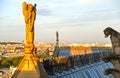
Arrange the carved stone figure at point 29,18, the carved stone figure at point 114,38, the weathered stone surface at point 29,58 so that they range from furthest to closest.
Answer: the carved stone figure at point 29,18, the weathered stone surface at point 29,58, the carved stone figure at point 114,38

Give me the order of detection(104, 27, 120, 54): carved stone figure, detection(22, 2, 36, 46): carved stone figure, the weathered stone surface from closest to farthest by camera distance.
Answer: detection(104, 27, 120, 54): carved stone figure, the weathered stone surface, detection(22, 2, 36, 46): carved stone figure

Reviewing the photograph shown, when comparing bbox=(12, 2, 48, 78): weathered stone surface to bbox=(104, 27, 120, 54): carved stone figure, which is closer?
bbox=(104, 27, 120, 54): carved stone figure

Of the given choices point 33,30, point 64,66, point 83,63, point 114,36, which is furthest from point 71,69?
point 114,36

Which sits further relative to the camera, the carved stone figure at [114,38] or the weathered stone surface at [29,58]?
the weathered stone surface at [29,58]

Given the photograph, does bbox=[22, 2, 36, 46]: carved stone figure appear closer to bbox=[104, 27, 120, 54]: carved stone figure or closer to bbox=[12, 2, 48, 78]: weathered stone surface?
bbox=[12, 2, 48, 78]: weathered stone surface

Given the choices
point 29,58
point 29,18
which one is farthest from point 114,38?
point 29,18

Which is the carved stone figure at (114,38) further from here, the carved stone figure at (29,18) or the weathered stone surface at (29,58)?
the carved stone figure at (29,18)

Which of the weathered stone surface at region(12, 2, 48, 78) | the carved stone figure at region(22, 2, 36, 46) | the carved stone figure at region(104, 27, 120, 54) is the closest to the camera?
the carved stone figure at region(104, 27, 120, 54)

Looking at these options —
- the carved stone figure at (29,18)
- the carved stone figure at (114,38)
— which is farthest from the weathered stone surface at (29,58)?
the carved stone figure at (114,38)

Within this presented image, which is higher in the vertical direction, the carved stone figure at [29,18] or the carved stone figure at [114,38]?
the carved stone figure at [29,18]

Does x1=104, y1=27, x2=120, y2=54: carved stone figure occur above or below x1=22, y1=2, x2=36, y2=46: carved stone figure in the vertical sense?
below

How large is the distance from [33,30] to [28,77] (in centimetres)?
171

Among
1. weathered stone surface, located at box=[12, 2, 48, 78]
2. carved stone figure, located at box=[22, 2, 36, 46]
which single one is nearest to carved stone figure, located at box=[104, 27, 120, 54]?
weathered stone surface, located at box=[12, 2, 48, 78]

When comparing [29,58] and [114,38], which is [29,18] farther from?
[114,38]
